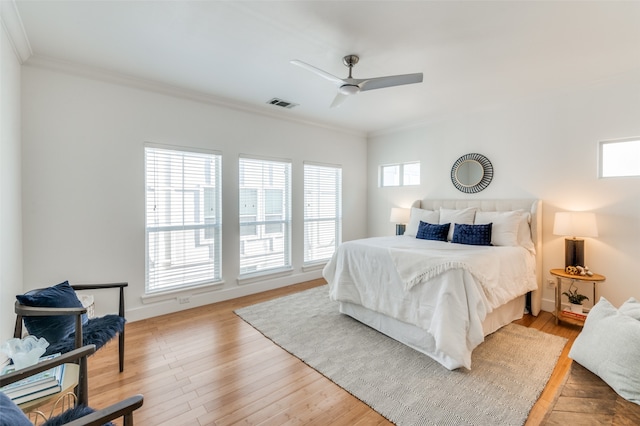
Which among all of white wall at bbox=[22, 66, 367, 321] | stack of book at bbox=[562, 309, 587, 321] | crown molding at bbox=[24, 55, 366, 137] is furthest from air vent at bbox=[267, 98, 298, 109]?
stack of book at bbox=[562, 309, 587, 321]

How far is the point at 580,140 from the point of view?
3348mm

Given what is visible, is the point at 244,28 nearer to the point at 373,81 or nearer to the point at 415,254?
the point at 373,81

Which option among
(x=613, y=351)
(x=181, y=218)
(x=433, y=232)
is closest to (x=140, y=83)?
(x=181, y=218)

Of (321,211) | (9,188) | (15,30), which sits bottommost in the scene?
→ (321,211)

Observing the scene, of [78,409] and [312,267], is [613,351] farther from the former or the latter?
[312,267]

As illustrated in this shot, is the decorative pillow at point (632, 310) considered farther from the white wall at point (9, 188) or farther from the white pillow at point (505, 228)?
the white wall at point (9, 188)

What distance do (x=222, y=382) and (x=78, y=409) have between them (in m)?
1.07

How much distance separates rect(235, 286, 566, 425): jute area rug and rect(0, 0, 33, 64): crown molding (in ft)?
10.7

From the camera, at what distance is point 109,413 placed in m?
1.01

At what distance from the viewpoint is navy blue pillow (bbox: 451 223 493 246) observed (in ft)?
11.3

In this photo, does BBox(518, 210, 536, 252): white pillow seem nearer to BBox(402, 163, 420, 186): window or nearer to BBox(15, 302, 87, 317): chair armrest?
BBox(402, 163, 420, 186): window

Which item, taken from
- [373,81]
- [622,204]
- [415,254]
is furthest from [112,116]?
[622,204]

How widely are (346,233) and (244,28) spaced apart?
13.0 ft

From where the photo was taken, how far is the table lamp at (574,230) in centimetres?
305
